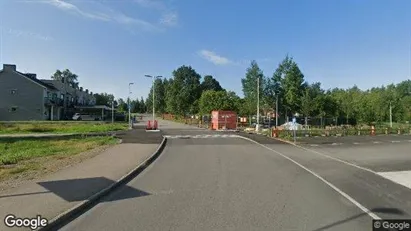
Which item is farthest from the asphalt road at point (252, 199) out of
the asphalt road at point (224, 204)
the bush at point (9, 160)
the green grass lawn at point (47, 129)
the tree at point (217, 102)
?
the tree at point (217, 102)

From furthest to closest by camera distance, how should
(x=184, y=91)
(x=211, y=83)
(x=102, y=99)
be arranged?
1. (x=102, y=99)
2. (x=211, y=83)
3. (x=184, y=91)

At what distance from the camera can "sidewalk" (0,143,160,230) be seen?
7.77 metres

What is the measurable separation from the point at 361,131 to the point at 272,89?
2350cm

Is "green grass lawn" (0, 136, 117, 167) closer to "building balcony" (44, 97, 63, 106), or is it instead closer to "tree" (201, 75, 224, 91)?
"building balcony" (44, 97, 63, 106)

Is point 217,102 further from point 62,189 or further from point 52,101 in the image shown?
point 62,189

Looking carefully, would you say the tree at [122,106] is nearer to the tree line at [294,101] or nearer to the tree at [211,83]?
the tree at [211,83]

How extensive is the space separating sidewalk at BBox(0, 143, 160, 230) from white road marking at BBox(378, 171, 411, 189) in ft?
26.9

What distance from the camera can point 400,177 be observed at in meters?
13.9

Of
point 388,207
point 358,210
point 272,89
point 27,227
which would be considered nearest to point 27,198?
point 27,227

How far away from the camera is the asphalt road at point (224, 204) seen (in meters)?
7.28

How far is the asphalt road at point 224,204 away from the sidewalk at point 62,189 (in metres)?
0.57

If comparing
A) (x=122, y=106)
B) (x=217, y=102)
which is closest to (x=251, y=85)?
(x=217, y=102)

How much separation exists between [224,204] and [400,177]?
802 cm

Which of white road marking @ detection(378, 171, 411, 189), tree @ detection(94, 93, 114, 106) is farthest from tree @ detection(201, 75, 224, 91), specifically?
white road marking @ detection(378, 171, 411, 189)
